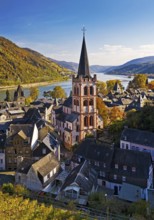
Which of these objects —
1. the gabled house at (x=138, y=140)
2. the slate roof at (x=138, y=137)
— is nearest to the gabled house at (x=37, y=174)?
the gabled house at (x=138, y=140)

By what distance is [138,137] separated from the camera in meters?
44.2

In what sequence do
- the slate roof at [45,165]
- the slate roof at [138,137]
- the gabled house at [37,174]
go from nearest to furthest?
the gabled house at [37,174] < the slate roof at [45,165] < the slate roof at [138,137]

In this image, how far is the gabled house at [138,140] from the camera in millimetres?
42656

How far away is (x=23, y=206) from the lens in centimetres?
A: 2406

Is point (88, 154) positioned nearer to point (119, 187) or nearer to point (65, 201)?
point (119, 187)

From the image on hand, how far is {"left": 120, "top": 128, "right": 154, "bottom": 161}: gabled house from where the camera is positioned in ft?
140

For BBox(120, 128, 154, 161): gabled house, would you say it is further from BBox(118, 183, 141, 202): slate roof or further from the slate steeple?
the slate steeple

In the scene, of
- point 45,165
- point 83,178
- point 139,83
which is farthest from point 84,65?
point 139,83

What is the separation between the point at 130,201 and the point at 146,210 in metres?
5.62

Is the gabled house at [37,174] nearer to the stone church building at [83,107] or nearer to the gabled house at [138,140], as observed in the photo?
the gabled house at [138,140]

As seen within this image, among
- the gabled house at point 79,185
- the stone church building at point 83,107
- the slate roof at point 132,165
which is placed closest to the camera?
the gabled house at point 79,185

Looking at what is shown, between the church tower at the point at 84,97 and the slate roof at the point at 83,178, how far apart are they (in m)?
18.4

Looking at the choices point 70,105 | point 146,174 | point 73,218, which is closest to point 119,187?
point 146,174

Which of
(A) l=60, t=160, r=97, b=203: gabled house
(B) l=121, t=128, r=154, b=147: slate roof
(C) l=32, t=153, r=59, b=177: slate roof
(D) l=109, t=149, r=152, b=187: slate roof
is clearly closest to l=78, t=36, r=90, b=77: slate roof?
(B) l=121, t=128, r=154, b=147: slate roof
